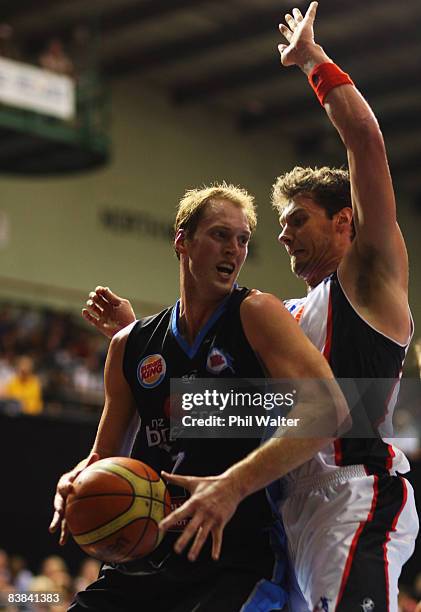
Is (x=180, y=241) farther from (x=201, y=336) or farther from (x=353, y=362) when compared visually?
(x=353, y=362)

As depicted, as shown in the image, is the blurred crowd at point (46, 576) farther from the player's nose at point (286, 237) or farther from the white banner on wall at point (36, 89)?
the white banner on wall at point (36, 89)

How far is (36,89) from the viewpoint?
17.3 meters

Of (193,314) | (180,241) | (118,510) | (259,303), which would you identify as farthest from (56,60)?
(118,510)

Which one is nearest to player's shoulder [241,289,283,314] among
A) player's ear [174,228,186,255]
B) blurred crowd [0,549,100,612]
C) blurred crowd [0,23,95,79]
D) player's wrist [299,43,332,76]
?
player's ear [174,228,186,255]

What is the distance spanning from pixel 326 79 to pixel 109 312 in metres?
1.57

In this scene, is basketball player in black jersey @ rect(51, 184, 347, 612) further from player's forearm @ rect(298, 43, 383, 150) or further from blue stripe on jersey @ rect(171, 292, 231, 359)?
player's forearm @ rect(298, 43, 383, 150)

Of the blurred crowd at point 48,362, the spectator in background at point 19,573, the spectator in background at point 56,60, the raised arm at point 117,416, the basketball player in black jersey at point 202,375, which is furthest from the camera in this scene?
the spectator in background at point 56,60

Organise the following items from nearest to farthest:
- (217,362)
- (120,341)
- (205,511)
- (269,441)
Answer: (205,511) < (269,441) < (217,362) < (120,341)

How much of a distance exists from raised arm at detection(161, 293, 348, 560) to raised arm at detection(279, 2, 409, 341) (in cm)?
40

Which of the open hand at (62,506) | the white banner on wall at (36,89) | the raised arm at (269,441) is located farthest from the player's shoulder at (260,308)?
the white banner on wall at (36,89)

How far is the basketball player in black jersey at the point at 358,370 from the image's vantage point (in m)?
4.13

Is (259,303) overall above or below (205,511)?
above

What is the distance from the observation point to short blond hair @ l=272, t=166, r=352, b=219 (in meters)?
4.70

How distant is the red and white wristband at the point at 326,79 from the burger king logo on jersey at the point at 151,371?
1.20 metres
